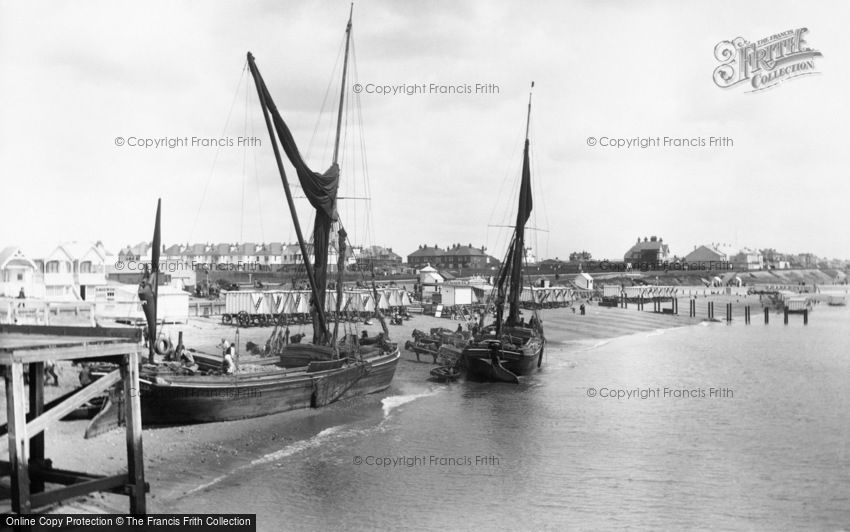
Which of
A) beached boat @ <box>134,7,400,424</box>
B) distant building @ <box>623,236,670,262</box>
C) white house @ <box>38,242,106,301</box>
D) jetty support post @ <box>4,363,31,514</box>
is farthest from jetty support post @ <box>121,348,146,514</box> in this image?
distant building @ <box>623,236,670,262</box>

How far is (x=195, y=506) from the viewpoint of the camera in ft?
59.2

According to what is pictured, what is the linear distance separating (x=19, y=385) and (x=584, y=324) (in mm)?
75867

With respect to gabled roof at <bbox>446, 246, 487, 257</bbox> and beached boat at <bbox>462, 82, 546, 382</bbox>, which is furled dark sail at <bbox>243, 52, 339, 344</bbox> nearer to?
beached boat at <bbox>462, 82, 546, 382</bbox>

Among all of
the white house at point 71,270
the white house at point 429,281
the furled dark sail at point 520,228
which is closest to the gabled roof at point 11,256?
the white house at point 71,270

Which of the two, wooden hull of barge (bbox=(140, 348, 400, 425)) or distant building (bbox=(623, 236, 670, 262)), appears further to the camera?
distant building (bbox=(623, 236, 670, 262))

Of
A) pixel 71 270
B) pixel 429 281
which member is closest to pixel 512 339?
pixel 71 270

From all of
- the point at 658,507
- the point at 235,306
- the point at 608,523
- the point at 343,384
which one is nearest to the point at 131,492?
the point at 608,523

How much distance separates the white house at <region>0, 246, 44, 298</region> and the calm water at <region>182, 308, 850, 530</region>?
3079 cm

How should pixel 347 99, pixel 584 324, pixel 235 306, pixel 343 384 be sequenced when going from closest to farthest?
pixel 343 384
pixel 347 99
pixel 235 306
pixel 584 324

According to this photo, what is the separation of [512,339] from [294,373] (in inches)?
753

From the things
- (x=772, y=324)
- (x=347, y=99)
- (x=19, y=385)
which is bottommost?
(x=772, y=324)

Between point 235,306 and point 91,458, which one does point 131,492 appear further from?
point 235,306

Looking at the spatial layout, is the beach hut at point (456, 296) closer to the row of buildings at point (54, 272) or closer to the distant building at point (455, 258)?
the row of buildings at point (54, 272)

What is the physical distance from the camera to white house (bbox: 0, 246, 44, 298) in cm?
5165
